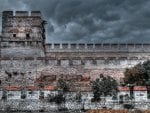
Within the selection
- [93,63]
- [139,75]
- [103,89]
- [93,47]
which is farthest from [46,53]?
[103,89]

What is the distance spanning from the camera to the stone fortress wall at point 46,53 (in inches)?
1608

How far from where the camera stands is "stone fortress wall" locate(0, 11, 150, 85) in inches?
1608

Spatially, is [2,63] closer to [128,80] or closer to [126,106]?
[128,80]

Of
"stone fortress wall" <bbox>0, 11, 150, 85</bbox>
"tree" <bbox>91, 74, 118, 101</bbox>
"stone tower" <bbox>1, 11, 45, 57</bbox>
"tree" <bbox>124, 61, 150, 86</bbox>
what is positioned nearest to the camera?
"tree" <bbox>91, 74, 118, 101</bbox>

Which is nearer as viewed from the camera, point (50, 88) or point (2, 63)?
point (50, 88)

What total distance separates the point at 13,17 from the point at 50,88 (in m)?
22.6

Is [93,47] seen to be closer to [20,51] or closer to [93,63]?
[20,51]

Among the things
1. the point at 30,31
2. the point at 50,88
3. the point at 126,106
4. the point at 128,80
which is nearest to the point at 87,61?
the point at 128,80

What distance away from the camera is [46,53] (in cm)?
5038

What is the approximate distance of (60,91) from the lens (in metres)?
26.5

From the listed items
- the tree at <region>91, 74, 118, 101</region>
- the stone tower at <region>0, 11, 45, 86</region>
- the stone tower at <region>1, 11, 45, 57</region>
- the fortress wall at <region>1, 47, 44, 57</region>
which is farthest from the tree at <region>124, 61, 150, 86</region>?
the stone tower at <region>1, 11, 45, 57</region>

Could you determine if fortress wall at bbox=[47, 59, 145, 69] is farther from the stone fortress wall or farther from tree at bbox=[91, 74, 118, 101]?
tree at bbox=[91, 74, 118, 101]

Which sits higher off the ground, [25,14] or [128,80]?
[25,14]

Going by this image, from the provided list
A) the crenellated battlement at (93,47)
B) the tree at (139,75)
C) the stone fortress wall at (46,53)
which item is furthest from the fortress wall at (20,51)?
the tree at (139,75)
